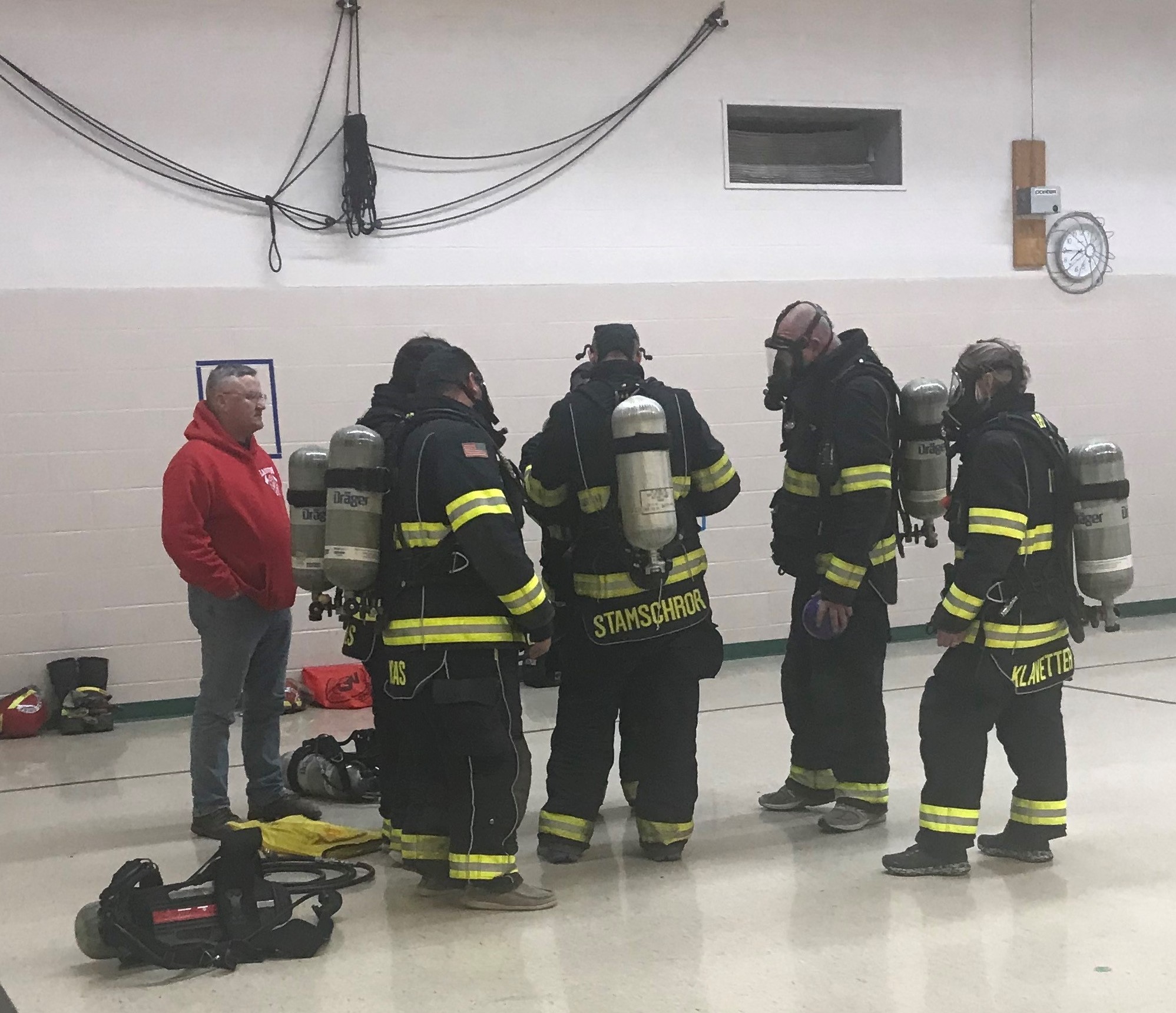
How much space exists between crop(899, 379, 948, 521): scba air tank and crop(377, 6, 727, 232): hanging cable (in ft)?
10.8

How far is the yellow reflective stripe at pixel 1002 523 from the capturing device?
340 centimetres

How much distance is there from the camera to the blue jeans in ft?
13.8

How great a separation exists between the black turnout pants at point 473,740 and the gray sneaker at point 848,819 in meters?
1.14

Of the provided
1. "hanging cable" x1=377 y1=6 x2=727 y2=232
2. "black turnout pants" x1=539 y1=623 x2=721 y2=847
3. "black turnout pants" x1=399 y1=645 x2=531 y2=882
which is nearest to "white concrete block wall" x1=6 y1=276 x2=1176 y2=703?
"hanging cable" x1=377 y1=6 x2=727 y2=232

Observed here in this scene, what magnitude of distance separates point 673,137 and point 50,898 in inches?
202

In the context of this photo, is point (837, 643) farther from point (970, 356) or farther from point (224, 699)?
point (224, 699)

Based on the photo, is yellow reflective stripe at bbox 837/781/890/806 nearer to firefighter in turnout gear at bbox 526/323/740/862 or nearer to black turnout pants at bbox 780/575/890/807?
Answer: black turnout pants at bbox 780/575/890/807

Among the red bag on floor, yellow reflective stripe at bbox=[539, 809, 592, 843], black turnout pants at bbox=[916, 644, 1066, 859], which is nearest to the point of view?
black turnout pants at bbox=[916, 644, 1066, 859]

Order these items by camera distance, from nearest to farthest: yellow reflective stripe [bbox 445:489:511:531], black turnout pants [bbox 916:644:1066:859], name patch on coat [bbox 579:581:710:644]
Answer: yellow reflective stripe [bbox 445:489:511:531] → black turnout pants [bbox 916:644:1066:859] → name patch on coat [bbox 579:581:710:644]

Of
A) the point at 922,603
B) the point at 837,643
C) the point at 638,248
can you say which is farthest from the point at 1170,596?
the point at 837,643

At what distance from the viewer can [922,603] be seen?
7547 millimetres

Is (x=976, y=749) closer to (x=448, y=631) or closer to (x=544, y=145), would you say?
(x=448, y=631)

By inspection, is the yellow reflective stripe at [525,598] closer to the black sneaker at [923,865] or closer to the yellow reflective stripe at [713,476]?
the yellow reflective stripe at [713,476]

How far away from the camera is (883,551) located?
13.4ft
